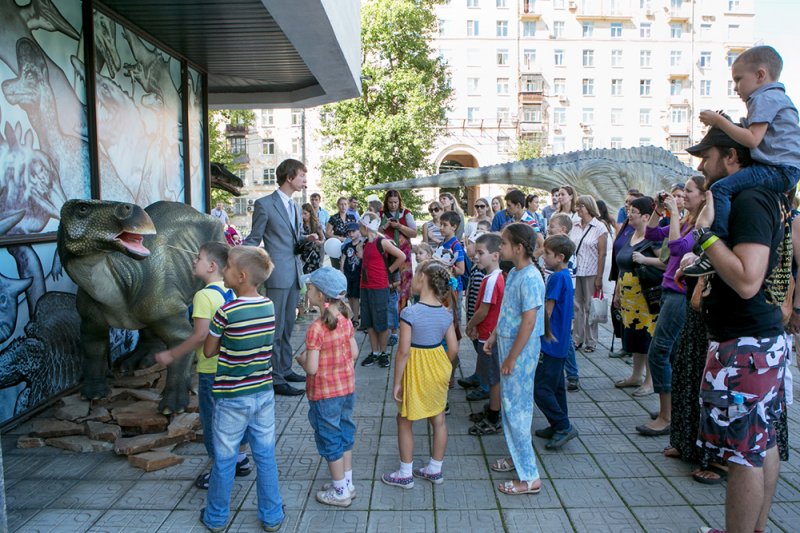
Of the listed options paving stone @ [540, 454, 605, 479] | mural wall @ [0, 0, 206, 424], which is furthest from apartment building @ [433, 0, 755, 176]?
paving stone @ [540, 454, 605, 479]

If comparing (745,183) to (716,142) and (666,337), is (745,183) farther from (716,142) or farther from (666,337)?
(666,337)

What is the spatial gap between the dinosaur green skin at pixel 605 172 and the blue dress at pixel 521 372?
40.8 feet

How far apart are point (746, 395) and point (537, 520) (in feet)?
4.13

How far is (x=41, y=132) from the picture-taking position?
4914 mm

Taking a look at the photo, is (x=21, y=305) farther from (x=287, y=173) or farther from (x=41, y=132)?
(x=287, y=173)

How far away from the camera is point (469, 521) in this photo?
3.14 m

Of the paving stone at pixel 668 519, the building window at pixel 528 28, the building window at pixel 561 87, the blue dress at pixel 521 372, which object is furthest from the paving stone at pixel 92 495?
the building window at pixel 528 28

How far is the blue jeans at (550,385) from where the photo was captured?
397 cm

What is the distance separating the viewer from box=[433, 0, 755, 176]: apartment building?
4228cm

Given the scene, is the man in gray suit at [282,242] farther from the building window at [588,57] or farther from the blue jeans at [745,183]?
the building window at [588,57]

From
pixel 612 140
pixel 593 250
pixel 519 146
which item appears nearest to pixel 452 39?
pixel 519 146

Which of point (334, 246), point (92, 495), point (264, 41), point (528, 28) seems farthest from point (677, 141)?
point (92, 495)

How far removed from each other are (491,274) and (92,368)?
131 inches

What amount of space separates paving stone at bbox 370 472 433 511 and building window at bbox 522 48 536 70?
43.7 m
